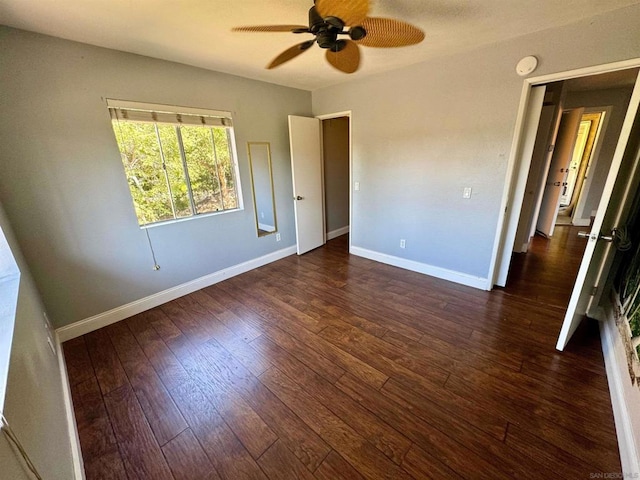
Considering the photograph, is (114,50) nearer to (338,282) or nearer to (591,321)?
(338,282)

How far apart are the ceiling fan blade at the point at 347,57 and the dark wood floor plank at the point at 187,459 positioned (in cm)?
243

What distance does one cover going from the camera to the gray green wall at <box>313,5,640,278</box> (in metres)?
2.00

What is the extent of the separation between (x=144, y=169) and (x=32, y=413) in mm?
2149

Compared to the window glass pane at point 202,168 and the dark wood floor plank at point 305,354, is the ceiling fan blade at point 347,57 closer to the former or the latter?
the window glass pane at point 202,168

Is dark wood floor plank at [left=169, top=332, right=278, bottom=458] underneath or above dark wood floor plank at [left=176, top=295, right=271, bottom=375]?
underneath

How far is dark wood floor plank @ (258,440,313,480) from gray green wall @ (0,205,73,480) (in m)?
0.82

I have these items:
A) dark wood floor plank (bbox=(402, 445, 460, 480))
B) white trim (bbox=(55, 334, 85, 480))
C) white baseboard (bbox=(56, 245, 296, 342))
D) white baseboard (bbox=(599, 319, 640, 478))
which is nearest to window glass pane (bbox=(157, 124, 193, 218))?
white baseboard (bbox=(56, 245, 296, 342))

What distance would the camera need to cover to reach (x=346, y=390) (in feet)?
5.49

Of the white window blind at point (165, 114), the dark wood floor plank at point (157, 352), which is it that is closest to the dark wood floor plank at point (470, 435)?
the dark wood floor plank at point (157, 352)

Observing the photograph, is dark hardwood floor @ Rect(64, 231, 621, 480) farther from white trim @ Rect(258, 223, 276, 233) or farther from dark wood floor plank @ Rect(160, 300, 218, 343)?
white trim @ Rect(258, 223, 276, 233)

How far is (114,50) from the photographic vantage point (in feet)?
7.07

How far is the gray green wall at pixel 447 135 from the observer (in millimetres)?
1996

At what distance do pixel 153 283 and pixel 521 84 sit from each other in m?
3.89

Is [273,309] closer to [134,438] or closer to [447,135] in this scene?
[134,438]
